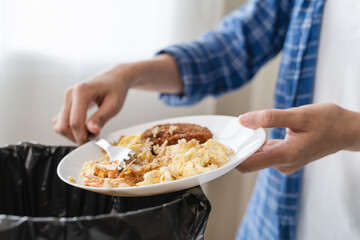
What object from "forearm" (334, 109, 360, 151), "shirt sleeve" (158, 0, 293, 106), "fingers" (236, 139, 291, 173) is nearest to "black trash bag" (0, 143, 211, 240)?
"fingers" (236, 139, 291, 173)

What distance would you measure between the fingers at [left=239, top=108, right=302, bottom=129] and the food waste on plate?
45mm

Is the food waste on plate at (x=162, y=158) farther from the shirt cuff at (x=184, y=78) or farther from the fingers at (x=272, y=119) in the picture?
the shirt cuff at (x=184, y=78)

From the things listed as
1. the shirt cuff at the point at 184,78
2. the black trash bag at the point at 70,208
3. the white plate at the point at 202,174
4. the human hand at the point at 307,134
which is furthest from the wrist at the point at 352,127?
the shirt cuff at the point at 184,78

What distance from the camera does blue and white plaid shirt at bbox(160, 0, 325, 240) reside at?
73cm

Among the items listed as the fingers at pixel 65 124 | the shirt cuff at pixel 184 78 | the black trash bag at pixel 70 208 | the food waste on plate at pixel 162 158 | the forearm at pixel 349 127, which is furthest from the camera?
the shirt cuff at pixel 184 78

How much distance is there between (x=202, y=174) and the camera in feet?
1.24

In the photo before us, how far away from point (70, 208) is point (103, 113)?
0.16 meters

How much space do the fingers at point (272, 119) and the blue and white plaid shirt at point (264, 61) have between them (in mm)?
266

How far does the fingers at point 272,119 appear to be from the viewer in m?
0.46

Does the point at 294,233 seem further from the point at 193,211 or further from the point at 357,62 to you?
the point at 193,211

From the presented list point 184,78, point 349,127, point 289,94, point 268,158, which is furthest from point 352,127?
point 184,78

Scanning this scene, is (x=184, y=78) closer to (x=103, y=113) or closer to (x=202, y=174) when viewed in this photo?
(x=103, y=113)

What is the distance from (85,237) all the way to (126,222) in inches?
1.3

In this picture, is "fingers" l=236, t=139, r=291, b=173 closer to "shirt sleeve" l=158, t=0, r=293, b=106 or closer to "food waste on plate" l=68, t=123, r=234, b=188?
"food waste on plate" l=68, t=123, r=234, b=188
